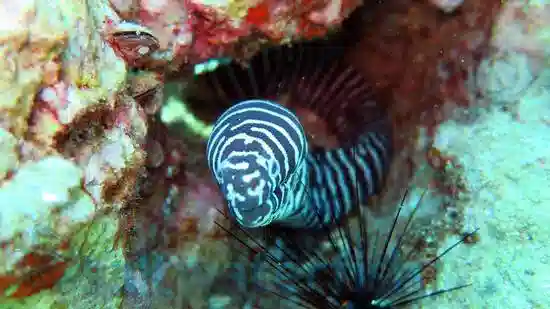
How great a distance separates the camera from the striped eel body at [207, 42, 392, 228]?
338 centimetres

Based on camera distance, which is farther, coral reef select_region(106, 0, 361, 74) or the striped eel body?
the striped eel body

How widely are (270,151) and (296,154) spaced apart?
13.8 inches

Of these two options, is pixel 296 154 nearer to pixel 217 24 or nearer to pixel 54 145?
pixel 217 24

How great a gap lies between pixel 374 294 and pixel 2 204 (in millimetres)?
2673

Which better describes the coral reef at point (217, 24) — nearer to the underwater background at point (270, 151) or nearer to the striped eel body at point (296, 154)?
the underwater background at point (270, 151)

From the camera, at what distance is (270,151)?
3438 millimetres

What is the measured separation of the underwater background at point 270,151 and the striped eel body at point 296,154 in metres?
0.02

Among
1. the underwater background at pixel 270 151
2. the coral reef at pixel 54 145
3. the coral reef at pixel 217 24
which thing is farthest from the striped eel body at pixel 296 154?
the coral reef at pixel 54 145

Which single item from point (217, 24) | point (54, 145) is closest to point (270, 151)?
point (217, 24)

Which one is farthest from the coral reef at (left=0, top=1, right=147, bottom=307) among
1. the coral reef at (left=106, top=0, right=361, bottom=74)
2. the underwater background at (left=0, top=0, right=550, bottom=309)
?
the coral reef at (left=106, top=0, right=361, bottom=74)

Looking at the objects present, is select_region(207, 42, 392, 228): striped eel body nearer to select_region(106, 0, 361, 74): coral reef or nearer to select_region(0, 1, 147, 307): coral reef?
select_region(106, 0, 361, 74): coral reef

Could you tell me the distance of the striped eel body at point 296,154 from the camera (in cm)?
338

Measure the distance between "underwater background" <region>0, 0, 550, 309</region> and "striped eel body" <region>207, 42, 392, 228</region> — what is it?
0.06 ft

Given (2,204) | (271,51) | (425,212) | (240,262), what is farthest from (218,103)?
(2,204)
